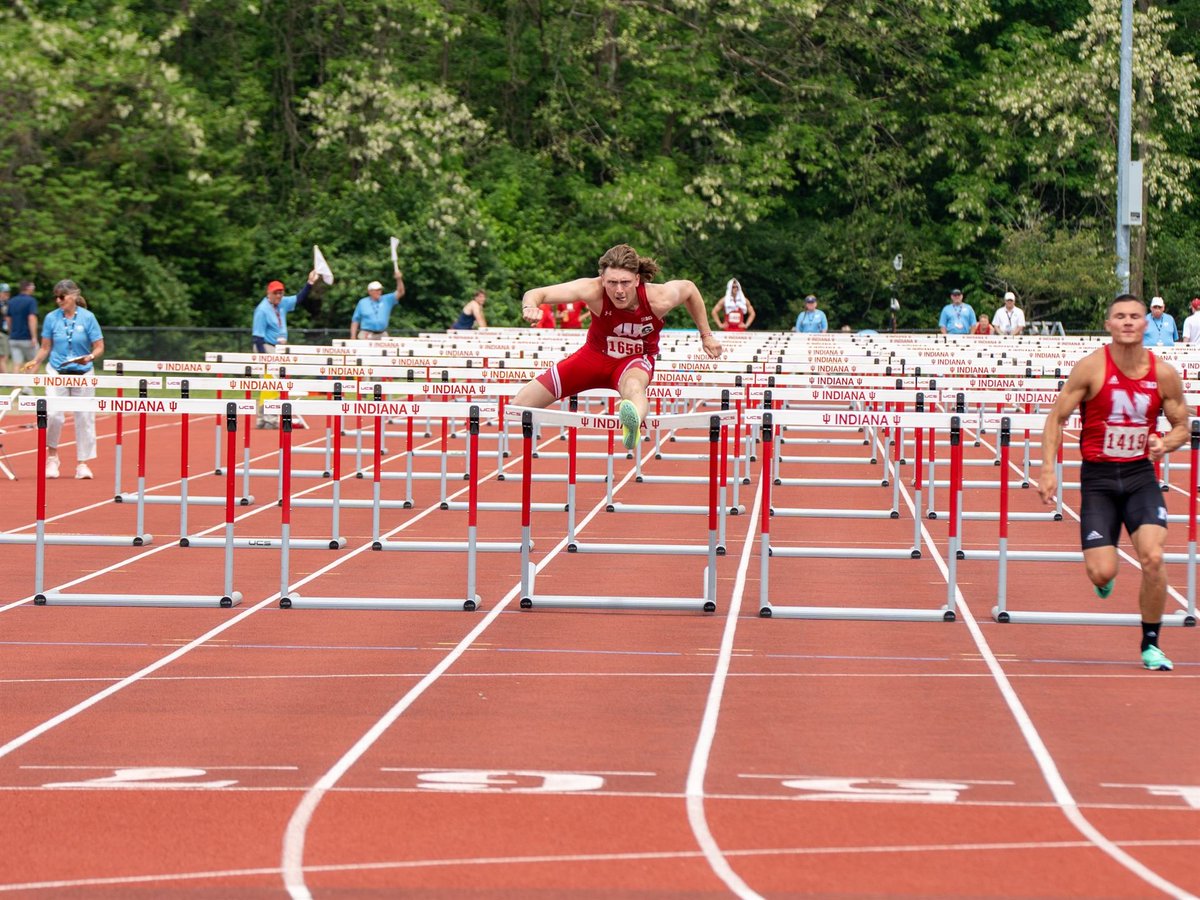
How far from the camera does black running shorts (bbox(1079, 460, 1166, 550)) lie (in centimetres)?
941

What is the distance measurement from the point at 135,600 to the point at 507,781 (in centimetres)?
484

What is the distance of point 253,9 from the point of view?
131ft

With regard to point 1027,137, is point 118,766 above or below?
below

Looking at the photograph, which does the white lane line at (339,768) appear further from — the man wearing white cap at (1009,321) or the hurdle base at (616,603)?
the man wearing white cap at (1009,321)

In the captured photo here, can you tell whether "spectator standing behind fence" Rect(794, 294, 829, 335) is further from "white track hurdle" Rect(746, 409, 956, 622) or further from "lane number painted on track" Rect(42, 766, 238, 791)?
"lane number painted on track" Rect(42, 766, 238, 791)

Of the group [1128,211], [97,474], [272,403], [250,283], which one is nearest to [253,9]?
[250,283]

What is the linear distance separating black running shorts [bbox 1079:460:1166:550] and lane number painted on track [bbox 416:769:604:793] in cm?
327

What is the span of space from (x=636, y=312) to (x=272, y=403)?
8.10ft

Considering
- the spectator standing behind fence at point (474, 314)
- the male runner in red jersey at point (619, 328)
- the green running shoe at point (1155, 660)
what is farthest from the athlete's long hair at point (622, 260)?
the spectator standing behind fence at point (474, 314)

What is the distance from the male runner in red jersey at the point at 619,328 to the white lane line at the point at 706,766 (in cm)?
134

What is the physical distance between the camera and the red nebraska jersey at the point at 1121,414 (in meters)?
9.34

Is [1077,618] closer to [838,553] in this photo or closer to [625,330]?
[838,553]

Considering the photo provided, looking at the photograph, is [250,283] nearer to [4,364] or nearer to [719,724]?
[4,364]

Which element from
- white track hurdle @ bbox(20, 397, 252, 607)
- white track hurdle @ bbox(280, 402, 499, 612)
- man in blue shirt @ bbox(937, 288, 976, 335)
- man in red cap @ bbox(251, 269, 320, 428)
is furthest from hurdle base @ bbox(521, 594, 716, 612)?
man in blue shirt @ bbox(937, 288, 976, 335)
